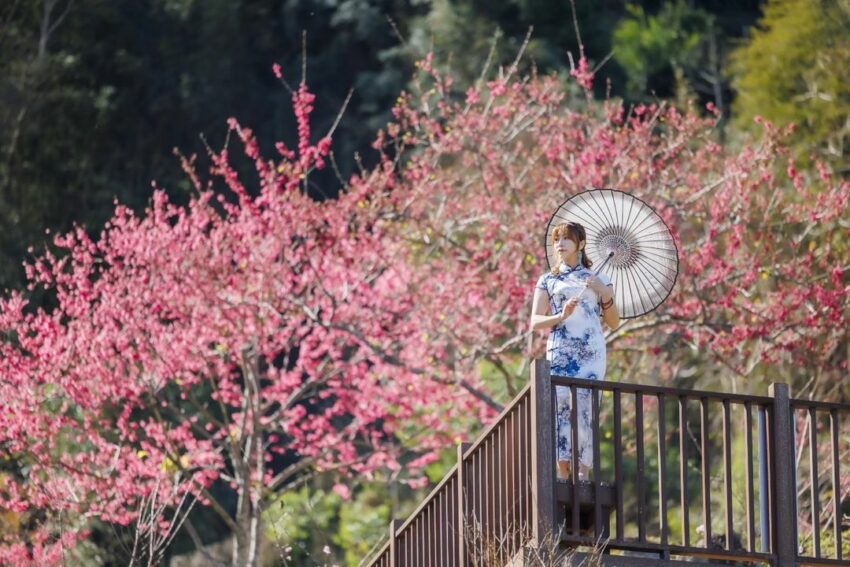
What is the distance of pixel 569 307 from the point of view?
7074mm

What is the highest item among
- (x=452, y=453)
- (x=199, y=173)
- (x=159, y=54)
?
(x=159, y=54)

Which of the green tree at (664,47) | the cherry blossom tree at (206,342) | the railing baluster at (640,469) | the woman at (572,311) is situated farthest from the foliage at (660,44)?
the railing baluster at (640,469)

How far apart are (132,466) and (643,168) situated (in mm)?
4958

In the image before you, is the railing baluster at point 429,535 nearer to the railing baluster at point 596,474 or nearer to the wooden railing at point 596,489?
the wooden railing at point 596,489

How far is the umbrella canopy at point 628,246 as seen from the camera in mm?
7570

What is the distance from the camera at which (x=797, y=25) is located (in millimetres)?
19453

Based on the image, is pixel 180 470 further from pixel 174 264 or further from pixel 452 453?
pixel 452 453

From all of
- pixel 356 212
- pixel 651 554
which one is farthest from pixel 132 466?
pixel 651 554

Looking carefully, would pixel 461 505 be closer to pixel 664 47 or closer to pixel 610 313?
pixel 610 313

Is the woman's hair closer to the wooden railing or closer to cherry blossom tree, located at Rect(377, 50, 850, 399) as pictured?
the wooden railing

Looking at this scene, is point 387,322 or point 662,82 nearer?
point 387,322

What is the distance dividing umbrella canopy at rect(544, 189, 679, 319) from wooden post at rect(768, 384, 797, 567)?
784 mm

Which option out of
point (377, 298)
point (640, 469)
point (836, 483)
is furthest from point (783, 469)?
point (377, 298)

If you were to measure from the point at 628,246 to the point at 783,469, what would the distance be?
1.30 meters
